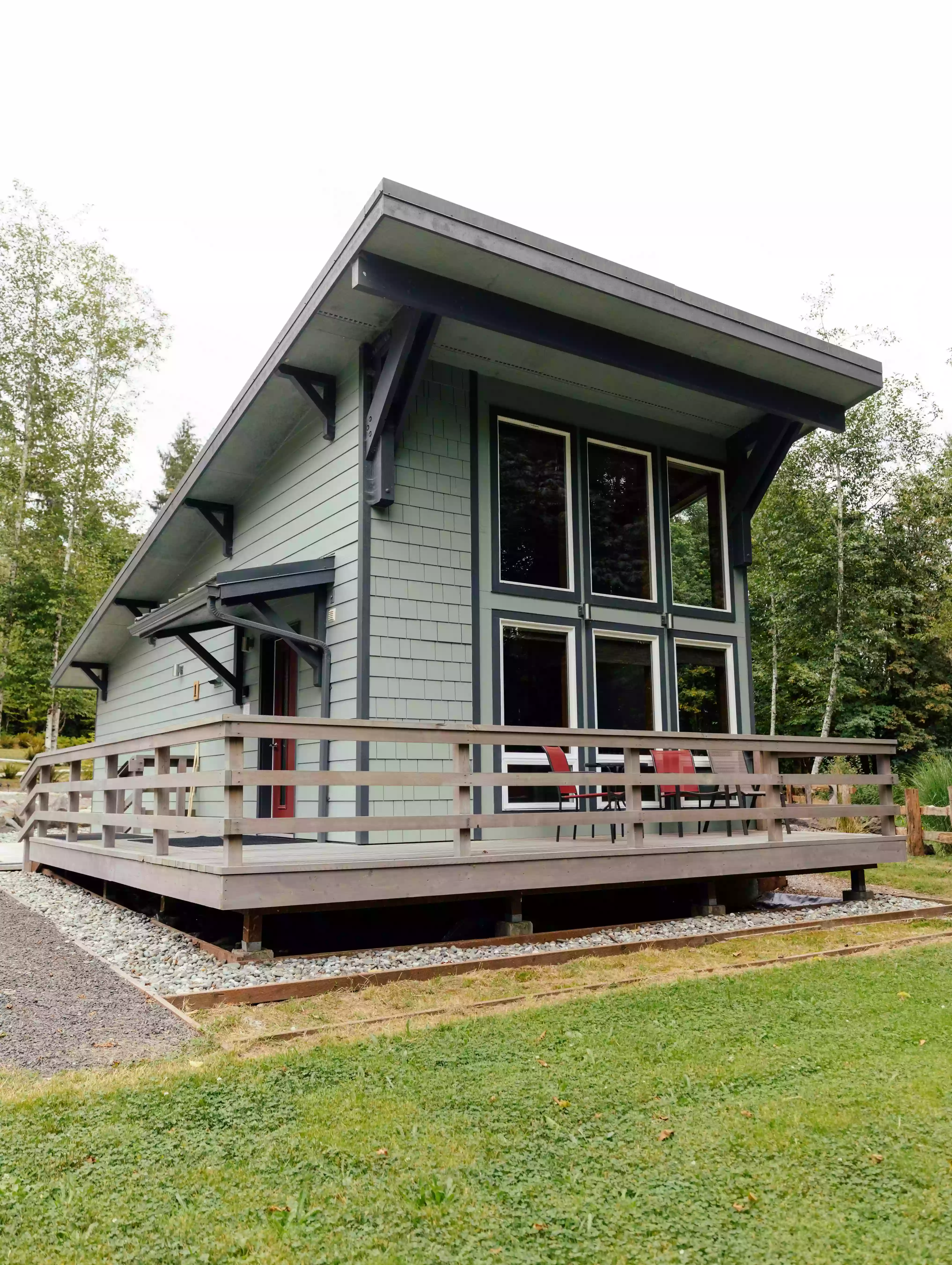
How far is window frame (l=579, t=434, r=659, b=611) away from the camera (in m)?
8.42

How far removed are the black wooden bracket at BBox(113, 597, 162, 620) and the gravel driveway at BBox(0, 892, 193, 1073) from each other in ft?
25.3

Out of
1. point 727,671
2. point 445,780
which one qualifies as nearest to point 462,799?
point 445,780

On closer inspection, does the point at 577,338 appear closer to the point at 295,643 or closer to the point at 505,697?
the point at 505,697

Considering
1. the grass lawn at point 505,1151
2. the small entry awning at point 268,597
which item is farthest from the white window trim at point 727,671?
the grass lawn at point 505,1151

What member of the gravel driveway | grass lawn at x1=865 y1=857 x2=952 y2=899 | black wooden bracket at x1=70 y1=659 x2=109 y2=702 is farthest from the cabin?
black wooden bracket at x1=70 y1=659 x2=109 y2=702

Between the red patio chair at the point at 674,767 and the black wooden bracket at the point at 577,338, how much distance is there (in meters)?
3.04

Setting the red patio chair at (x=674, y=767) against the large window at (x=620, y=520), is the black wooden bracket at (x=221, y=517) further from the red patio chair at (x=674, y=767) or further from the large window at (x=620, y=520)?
the red patio chair at (x=674, y=767)

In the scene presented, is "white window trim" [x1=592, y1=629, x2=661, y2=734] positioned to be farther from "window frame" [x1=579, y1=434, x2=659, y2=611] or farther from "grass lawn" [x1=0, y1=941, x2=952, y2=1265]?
"grass lawn" [x1=0, y1=941, x2=952, y2=1265]

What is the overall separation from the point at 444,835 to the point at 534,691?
1427 mm

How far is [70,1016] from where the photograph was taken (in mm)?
3969

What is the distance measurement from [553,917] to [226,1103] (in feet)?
14.2

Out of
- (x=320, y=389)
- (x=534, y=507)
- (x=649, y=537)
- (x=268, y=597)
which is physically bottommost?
(x=268, y=597)

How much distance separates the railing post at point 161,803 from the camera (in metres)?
5.62

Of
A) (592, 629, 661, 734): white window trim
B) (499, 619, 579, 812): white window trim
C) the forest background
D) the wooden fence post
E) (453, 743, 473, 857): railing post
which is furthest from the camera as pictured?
the forest background
